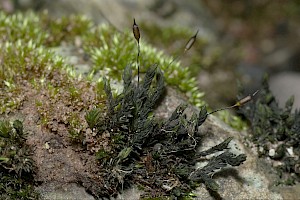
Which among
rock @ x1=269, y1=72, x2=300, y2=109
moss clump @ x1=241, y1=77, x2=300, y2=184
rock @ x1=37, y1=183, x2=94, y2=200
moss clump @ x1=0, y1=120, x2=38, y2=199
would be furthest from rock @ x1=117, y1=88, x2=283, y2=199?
rock @ x1=269, y1=72, x2=300, y2=109

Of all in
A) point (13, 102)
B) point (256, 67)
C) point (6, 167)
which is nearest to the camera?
point (6, 167)

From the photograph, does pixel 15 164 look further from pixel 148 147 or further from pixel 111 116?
pixel 148 147

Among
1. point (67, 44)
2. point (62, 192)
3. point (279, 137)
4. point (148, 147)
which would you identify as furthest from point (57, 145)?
point (279, 137)

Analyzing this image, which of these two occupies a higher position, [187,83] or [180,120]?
[187,83]

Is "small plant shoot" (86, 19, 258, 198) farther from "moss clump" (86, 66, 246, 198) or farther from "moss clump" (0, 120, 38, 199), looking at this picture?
"moss clump" (0, 120, 38, 199)

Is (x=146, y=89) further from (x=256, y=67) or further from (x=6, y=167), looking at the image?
(x=256, y=67)

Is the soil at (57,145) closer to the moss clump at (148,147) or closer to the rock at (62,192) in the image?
the rock at (62,192)

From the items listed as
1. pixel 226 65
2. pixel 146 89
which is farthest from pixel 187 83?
pixel 226 65
